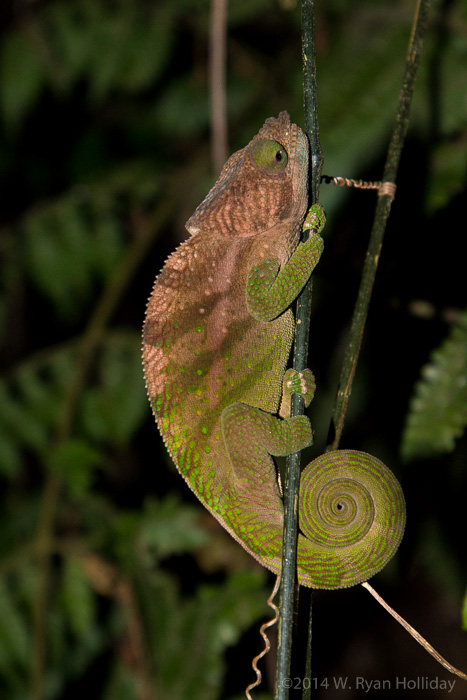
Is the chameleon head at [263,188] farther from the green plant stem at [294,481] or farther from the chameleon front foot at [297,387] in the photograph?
the chameleon front foot at [297,387]

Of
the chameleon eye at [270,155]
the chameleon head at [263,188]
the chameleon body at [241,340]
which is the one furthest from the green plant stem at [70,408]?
the chameleon eye at [270,155]

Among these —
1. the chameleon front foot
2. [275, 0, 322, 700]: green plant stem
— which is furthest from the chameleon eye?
the chameleon front foot

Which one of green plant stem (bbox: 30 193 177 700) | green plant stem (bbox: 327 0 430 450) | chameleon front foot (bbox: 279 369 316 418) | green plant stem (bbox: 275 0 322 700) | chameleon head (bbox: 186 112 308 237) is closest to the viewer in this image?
green plant stem (bbox: 275 0 322 700)

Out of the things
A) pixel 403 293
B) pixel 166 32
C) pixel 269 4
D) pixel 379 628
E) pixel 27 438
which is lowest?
pixel 379 628

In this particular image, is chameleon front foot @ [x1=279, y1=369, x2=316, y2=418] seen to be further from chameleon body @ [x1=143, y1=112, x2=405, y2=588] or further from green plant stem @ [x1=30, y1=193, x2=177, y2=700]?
green plant stem @ [x1=30, y1=193, x2=177, y2=700]

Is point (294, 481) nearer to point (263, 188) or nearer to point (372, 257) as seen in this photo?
point (372, 257)

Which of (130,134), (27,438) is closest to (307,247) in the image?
(27,438)

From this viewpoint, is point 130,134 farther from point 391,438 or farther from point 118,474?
point 391,438
